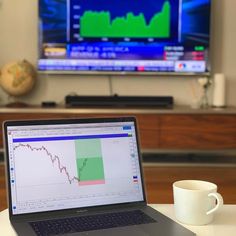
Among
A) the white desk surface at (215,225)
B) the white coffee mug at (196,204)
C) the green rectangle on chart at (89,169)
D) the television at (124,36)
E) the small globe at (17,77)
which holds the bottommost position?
the white desk surface at (215,225)

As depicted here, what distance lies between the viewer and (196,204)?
43.9 inches

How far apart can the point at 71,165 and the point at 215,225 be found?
1.28 ft

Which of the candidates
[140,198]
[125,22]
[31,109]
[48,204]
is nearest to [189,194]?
[140,198]

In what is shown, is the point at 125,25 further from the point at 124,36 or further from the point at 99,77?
the point at 99,77

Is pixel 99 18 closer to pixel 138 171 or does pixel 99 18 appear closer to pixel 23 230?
pixel 138 171

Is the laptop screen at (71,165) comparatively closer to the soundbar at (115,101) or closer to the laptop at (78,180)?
the laptop at (78,180)

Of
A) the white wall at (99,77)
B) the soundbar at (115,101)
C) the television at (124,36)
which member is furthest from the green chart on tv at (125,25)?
the soundbar at (115,101)

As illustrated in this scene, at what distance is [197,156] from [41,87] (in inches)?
55.6

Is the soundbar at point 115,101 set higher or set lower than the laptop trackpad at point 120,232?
higher

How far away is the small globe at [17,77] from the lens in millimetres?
3574

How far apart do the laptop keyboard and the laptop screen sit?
0.05 meters

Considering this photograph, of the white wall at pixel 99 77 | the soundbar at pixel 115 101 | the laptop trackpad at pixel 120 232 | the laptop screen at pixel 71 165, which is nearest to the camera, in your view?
the laptop trackpad at pixel 120 232

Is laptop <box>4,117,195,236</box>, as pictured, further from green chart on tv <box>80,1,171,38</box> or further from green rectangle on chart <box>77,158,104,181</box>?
green chart on tv <box>80,1,171,38</box>

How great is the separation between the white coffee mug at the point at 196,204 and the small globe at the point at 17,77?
8.68 feet
